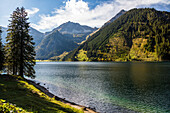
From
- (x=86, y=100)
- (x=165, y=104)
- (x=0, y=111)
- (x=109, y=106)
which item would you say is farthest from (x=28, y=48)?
(x=165, y=104)

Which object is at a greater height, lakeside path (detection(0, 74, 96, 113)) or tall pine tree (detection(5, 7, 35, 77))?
tall pine tree (detection(5, 7, 35, 77))

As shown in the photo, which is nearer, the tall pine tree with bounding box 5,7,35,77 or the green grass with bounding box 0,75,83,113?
the green grass with bounding box 0,75,83,113

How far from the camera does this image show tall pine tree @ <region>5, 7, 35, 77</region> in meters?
47.8

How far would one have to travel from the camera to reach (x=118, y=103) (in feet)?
102

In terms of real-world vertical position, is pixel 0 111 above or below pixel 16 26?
below

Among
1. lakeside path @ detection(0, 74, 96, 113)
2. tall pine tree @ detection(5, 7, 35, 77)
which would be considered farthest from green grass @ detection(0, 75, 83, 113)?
tall pine tree @ detection(5, 7, 35, 77)

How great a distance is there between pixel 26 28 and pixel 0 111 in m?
47.5

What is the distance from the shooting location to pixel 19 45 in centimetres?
4903

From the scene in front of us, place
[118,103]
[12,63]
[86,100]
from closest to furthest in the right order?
[118,103]
[86,100]
[12,63]

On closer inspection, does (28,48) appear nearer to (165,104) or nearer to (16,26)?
(16,26)

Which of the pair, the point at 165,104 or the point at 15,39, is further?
the point at 15,39

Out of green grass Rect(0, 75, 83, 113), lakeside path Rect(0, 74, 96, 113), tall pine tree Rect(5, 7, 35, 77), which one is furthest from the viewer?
tall pine tree Rect(5, 7, 35, 77)

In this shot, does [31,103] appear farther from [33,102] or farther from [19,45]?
[19,45]

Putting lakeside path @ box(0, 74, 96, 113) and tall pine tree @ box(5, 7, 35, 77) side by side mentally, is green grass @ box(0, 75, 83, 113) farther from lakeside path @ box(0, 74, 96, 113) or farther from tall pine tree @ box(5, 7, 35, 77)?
tall pine tree @ box(5, 7, 35, 77)
